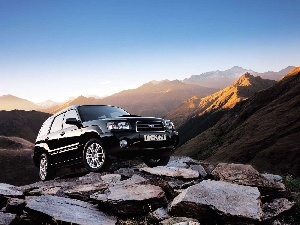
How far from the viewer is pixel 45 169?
1110 centimetres

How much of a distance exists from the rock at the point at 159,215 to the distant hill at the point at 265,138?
23.2m

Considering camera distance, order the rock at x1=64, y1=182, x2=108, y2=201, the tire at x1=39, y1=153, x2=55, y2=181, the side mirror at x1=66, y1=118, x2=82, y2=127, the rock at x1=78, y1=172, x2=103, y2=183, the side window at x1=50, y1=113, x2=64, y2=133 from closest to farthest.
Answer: the rock at x1=64, y1=182, x2=108, y2=201, the rock at x1=78, y1=172, x2=103, y2=183, the side mirror at x1=66, y1=118, x2=82, y2=127, the side window at x1=50, y1=113, x2=64, y2=133, the tire at x1=39, y1=153, x2=55, y2=181

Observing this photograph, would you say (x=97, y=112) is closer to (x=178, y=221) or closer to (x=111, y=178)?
(x=111, y=178)

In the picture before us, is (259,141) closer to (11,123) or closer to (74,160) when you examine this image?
(74,160)

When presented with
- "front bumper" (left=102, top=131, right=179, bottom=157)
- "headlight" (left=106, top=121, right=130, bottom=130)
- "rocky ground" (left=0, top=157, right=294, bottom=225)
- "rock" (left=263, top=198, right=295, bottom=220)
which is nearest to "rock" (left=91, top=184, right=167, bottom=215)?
"rocky ground" (left=0, top=157, right=294, bottom=225)

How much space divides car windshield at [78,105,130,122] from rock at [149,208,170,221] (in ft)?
14.4

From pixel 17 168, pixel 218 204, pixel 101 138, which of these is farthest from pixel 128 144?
pixel 17 168

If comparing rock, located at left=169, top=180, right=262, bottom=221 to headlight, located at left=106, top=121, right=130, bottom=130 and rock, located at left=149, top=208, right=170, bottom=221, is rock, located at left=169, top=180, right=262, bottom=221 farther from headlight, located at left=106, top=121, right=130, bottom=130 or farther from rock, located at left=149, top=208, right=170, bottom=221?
headlight, located at left=106, top=121, right=130, bottom=130

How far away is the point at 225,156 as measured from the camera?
45.1 m

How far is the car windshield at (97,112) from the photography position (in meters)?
9.78

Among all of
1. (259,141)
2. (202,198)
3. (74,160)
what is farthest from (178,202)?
(259,141)

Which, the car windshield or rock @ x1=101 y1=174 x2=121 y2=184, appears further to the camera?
the car windshield

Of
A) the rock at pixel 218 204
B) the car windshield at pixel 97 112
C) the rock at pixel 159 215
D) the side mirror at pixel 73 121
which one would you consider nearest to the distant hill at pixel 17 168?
the car windshield at pixel 97 112

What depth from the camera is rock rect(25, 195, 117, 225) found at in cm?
561
